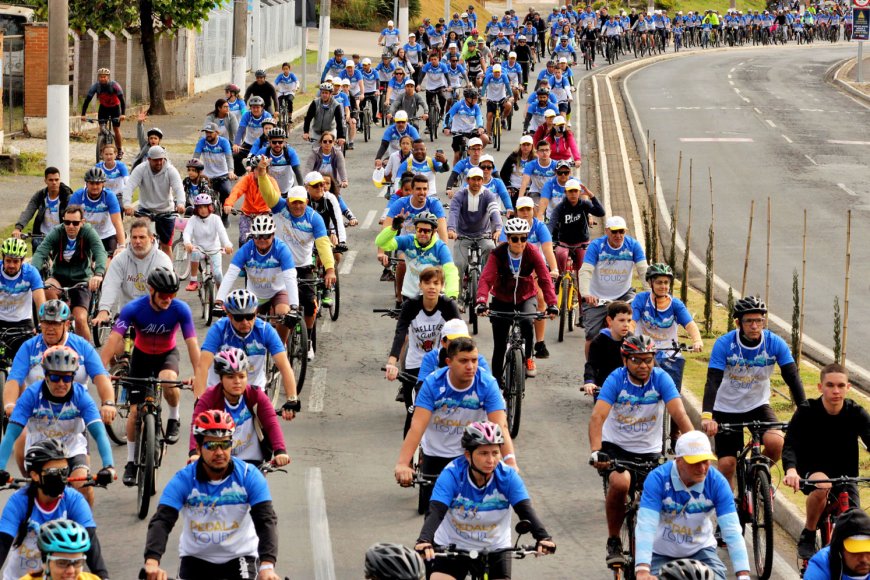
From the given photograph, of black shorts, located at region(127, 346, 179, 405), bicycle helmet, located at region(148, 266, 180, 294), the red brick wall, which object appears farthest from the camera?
the red brick wall

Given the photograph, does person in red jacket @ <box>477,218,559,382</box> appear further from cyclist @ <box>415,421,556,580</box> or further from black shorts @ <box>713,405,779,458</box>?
cyclist @ <box>415,421,556,580</box>

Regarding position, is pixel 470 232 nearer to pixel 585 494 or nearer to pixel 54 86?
pixel 585 494

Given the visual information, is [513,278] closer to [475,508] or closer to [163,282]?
[163,282]

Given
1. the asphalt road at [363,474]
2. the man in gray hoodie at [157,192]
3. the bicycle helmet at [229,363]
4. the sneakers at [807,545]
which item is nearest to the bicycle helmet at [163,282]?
the asphalt road at [363,474]

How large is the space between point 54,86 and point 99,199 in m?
7.37

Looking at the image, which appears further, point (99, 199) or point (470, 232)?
point (470, 232)

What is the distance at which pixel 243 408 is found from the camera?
1089 centimetres

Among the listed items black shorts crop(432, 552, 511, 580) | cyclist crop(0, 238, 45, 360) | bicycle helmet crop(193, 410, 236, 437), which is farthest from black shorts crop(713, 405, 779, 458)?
cyclist crop(0, 238, 45, 360)

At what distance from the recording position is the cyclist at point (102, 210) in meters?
18.9

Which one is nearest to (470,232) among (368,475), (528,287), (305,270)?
(305,270)

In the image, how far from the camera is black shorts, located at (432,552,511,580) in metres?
9.23

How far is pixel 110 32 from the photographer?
135 feet

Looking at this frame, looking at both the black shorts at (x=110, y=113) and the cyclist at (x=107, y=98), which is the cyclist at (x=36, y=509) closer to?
the cyclist at (x=107, y=98)

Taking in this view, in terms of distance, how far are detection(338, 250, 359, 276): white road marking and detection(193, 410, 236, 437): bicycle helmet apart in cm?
1511
